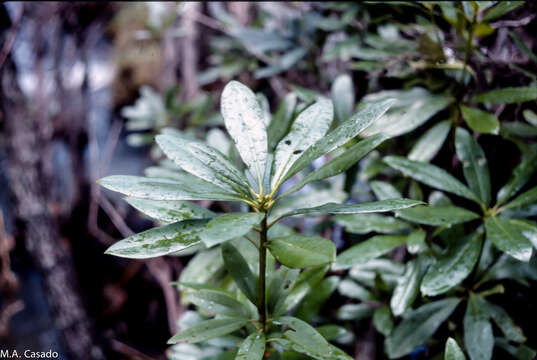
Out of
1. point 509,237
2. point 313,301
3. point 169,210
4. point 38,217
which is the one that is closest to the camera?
point 169,210

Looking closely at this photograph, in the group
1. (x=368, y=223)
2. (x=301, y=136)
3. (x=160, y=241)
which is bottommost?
(x=368, y=223)

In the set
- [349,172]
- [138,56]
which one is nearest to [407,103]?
[349,172]

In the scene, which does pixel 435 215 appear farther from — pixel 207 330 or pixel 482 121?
pixel 207 330

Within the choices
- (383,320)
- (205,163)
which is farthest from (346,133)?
(383,320)

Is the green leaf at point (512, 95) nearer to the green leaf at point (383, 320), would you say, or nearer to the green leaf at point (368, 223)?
the green leaf at point (368, 223)

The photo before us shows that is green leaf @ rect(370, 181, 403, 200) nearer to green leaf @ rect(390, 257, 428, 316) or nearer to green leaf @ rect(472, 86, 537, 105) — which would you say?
green leaf @ rect(390, 257, 428, 316)

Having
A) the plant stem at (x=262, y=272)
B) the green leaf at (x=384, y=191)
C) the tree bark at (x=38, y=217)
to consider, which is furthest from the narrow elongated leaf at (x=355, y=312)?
the tree bark at (x=38, y=217)

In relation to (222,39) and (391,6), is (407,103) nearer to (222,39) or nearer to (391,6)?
(391,6)

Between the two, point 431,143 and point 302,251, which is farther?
point 431,143
